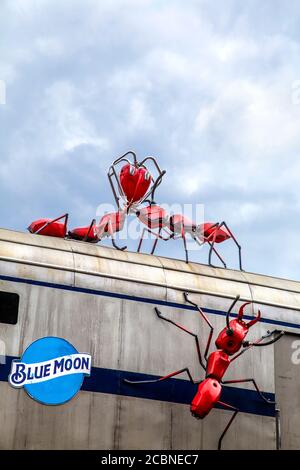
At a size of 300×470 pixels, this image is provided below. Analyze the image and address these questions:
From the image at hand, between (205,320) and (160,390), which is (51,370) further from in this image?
(205,320)

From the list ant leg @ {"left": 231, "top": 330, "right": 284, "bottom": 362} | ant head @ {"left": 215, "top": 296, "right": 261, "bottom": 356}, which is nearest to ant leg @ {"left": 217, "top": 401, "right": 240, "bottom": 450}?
ant leg @ {"left": 231, "top": 330, "right": 284, "bottom": 362}

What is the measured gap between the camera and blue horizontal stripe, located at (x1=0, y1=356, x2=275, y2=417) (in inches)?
488

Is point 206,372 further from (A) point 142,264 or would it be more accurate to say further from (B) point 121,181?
(B) point 121,181

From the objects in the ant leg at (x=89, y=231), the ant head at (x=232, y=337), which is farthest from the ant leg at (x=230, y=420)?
the ant leg at (x=89, y=231)

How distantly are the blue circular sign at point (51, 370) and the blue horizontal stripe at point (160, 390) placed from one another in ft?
0.54

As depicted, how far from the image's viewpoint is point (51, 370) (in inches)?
476

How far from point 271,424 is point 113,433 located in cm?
312

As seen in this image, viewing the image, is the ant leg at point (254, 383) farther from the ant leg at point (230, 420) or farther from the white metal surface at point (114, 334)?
the ant leg at point (230, 420)

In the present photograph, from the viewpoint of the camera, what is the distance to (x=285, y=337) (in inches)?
569

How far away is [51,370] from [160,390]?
76.5 inches

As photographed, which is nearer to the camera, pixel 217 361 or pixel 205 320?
pixel 217 361

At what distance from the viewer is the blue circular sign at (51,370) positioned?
11828 millimetres

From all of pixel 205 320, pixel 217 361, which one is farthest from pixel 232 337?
pixel 205 320

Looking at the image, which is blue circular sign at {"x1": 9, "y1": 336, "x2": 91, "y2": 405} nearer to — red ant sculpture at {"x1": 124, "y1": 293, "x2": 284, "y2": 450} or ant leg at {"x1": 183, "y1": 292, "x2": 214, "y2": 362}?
red ant sculpture at {"x1": 124, "y1": 293, "x2": 284, "y2": 450}
